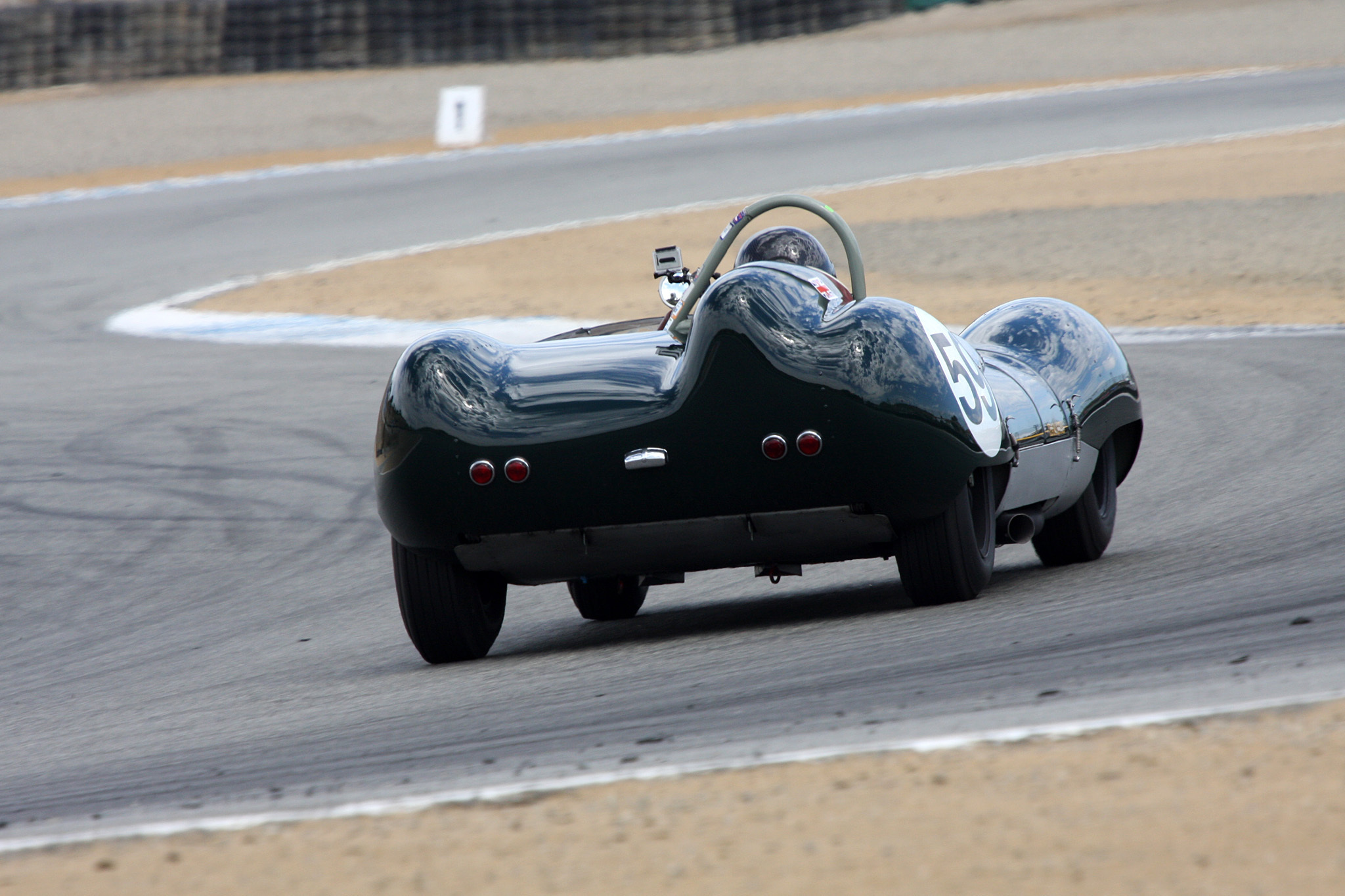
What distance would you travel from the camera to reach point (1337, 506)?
6273mm

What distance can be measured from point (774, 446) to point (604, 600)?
1764 mm

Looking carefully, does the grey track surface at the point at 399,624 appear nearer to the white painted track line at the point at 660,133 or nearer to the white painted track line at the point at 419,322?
the white painted track line at the point at 419,322

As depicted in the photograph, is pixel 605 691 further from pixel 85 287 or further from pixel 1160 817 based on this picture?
pixel 85 287

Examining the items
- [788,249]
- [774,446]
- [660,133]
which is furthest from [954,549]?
[660,133]

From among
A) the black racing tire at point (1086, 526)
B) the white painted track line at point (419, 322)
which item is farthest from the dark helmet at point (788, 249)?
the white painted track line at point (419, 322)

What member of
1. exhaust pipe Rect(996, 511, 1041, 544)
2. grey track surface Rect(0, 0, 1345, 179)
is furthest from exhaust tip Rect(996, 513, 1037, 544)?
grey track surface Rect(0, 0, 1345, 179)

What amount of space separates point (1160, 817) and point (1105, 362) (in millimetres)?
3505

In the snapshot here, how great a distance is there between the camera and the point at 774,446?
191 inches

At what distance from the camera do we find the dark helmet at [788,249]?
222 inches

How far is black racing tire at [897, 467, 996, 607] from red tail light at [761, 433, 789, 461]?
1.45 ft

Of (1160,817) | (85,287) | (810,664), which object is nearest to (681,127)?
(85,287)

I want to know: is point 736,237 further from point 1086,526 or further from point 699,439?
point 1086,526

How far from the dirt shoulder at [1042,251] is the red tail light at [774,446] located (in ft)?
27.3

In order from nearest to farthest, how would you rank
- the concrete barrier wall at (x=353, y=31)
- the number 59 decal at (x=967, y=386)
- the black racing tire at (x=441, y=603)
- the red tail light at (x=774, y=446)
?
the red tail light at (x=774, y=446) < the number 59 decal at (x=967, y=386) < the black racing tire at (x=441, y=603) < the concrete barrier wall at (x=353, y=31)
